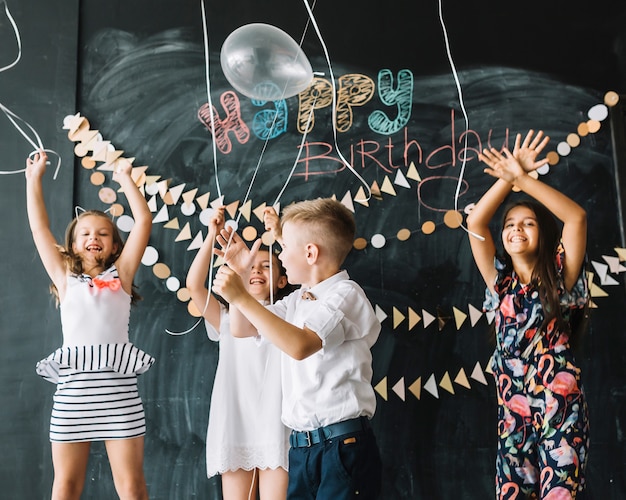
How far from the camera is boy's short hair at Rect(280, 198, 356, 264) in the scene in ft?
5.81

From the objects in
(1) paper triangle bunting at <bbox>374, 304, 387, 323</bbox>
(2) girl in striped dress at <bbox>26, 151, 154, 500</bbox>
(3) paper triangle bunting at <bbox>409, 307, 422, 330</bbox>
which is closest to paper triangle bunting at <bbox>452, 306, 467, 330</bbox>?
(3) paper triangle bunting at <bbox>409, 307, 422, 330</bbox>

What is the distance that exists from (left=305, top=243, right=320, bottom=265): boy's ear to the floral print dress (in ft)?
2.05

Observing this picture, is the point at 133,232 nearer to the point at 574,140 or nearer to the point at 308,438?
the point at 308,438

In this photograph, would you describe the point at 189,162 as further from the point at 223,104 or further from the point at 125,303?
the point at 125,303

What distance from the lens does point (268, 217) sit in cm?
203

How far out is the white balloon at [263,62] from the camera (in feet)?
6.32

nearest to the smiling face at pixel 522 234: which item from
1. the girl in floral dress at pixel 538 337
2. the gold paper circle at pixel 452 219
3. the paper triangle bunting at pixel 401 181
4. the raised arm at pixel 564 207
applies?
the girl in floral dress at pixel 538 337

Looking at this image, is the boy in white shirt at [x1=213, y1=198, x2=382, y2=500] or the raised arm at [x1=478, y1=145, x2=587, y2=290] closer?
the boy in white shirt at [x1=213, y1=198, x2=382, y2=500]

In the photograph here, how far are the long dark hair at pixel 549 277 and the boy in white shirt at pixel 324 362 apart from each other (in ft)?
1.78

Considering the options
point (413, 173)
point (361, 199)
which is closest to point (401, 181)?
point (413, 173)

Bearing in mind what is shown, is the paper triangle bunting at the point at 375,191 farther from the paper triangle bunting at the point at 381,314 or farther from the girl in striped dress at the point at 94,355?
the girl in striped dress at the point at 94,355

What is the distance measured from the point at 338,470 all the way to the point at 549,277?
846 mm

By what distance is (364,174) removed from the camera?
2623mm

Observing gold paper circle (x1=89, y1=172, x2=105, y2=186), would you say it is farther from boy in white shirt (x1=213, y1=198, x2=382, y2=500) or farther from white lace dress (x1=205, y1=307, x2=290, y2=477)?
boy in white shirt (x1=213, y1=198, x2=382, y2=500)
